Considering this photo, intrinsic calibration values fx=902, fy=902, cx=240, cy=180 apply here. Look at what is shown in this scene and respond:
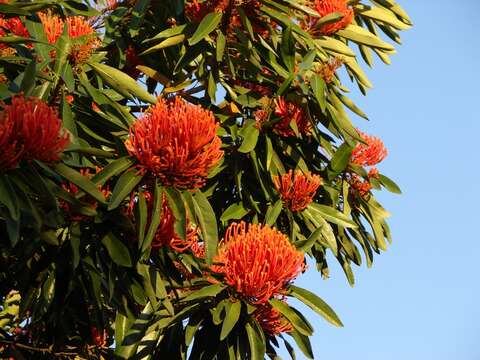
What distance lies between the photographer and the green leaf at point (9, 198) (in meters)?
2.64

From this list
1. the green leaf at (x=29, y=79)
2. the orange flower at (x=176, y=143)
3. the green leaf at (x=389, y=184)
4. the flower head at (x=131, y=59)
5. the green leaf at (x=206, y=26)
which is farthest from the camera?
the green leaf at (x=389, y=184)

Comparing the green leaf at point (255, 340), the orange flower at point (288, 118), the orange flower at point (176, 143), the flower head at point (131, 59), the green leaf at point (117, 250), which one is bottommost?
the green leaf at point (255, 340)

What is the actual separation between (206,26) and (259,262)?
4.02 ft

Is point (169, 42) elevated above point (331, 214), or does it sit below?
above

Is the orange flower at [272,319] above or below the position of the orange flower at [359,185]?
below

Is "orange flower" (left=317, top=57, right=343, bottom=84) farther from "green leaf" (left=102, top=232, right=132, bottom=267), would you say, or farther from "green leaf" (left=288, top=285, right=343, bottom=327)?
"green leaf" (left=102, top=232, right=132, bottom=267)

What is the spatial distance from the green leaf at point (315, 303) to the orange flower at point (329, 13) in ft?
4.19

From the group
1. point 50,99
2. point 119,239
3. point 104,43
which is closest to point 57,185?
point 119,239

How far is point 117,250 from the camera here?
3180 millimetres

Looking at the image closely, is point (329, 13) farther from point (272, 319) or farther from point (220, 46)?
point (272, 319)

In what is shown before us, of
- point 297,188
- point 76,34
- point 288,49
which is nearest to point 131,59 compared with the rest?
point 76,34

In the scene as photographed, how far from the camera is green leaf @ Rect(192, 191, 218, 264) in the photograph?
320 cm

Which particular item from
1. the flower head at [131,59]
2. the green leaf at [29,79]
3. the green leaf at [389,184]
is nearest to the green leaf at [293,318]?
the green leaf at [29,79]

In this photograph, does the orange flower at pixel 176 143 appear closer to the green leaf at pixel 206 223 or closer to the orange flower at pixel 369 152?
the green leaf at pixel 206 223
